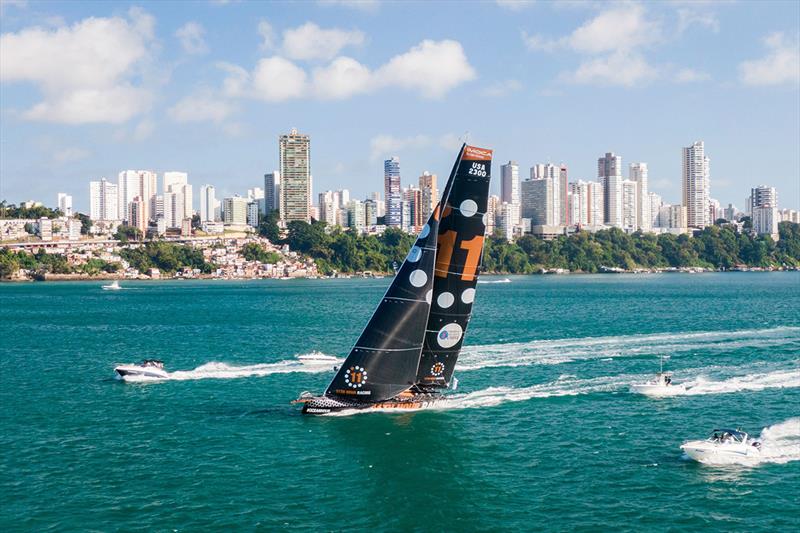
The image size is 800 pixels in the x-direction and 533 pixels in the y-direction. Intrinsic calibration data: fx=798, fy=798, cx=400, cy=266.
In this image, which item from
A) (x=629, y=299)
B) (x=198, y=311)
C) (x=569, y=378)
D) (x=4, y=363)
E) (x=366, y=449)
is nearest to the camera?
(x=366, y=449)

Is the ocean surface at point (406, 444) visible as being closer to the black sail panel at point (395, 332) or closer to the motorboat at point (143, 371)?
the motorboat at point (143, 371)

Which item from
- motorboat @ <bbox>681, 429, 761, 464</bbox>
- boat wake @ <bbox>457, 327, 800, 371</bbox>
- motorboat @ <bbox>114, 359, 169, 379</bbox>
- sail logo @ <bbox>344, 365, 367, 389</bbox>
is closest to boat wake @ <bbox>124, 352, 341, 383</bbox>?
motorboat @ <bbox>114, 359, 169, 379</bbox>

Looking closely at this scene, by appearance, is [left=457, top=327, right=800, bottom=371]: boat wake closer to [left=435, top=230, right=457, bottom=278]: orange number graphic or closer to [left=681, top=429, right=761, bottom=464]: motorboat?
[left=435, top=230, right=457, bottom=278]: orange number graphic

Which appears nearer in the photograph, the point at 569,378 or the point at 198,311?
the point at 569,378

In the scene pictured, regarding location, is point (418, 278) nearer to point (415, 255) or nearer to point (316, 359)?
point (415, 255)

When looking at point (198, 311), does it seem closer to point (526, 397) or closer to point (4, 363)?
point (4, 363)

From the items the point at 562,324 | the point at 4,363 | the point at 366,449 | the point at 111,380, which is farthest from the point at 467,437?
the point at 562,324

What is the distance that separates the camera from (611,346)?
5706 centimetres

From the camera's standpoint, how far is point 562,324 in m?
75.3

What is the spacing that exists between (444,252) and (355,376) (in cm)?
637

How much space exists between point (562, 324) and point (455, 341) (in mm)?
42535

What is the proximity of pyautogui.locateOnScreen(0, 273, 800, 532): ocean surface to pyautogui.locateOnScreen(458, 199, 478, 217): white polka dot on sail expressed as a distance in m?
8.68

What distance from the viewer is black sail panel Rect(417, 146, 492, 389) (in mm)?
32406

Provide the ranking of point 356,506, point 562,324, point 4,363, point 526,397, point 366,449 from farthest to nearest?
1. point 562,324
2. point 4,363
3. point 526,397
4. point 366,449
5. point 356,506
